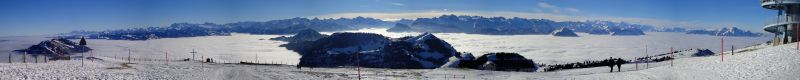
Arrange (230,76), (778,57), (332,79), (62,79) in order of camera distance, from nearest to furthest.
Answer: (778,57)
(62,79)
(332,79)
(230,76)

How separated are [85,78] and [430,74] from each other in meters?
25.1

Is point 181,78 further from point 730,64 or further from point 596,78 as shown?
point 730,64

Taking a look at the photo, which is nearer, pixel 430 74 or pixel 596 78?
pixel 596 78

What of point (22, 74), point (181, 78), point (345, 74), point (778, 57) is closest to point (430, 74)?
point (345, 74)

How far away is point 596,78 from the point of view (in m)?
44.3

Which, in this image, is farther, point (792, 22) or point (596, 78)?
point (792, 22)

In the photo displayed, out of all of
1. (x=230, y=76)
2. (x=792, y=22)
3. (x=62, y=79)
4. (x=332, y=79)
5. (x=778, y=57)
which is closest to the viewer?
(x=778, y=57)

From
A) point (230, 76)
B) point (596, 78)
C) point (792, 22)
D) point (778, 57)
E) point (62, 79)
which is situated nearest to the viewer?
point (778, 57)

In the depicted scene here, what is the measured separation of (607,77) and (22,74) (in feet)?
136

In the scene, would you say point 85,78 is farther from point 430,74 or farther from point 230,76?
point 430,74

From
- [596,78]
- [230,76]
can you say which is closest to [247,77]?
[230,76]

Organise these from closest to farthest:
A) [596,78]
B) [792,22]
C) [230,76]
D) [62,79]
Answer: [596,78] → [62,79] → [230,76] → [792,22]

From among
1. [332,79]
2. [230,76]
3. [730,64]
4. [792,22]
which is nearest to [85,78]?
[230,76]

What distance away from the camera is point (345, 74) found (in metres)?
55.2
